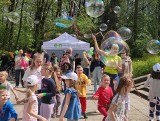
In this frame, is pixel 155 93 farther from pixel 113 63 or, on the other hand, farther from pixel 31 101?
pixel 31 101

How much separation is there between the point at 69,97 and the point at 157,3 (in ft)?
124

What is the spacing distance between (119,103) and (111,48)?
386 cm

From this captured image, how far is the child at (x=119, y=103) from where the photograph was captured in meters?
5.23

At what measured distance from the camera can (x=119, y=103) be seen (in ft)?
17.4

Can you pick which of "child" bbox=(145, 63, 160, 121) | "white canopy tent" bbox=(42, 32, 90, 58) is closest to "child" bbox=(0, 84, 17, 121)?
"child" bbox=(145, 63, 160, 121)

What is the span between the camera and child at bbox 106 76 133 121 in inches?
206

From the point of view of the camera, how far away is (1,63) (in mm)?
18266

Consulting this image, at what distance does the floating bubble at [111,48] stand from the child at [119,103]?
10.8 ft

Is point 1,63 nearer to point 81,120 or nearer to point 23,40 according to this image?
point 81,120

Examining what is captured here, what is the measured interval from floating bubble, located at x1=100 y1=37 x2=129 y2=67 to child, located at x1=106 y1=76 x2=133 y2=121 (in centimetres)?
328

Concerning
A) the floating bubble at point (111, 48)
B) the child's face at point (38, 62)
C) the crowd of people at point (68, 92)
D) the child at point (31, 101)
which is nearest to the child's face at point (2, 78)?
the crowd of people at point (68, 92)

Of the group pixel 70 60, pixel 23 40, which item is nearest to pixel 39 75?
pixel 70 60

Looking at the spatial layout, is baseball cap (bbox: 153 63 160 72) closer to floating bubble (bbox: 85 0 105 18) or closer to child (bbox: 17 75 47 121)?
floating bubble (bbox: 85 0 105 18)

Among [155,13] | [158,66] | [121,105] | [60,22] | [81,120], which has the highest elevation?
[155,13]
